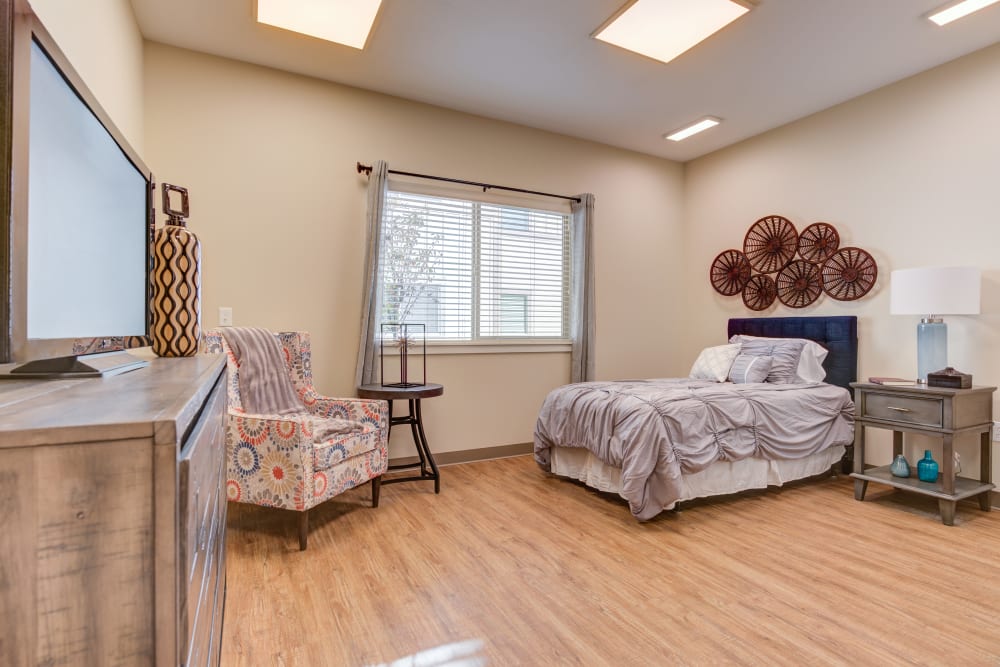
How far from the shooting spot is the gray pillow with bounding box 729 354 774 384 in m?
3.78

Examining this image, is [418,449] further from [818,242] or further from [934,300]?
[818,242]

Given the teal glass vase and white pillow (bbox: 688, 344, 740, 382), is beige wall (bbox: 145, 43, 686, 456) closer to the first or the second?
white pillow (bbox: 688, 344, 740, 382)

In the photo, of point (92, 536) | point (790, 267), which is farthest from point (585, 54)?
point (92, 536)

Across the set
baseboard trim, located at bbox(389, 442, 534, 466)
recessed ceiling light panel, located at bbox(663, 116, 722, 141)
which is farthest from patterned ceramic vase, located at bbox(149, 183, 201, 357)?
recessed ceiling light panel, located at bbox(663, 116, 722, 141)

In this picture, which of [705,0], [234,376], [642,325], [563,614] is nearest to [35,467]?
[563,614]

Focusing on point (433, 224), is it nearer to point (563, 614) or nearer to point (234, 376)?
point (234, 376)

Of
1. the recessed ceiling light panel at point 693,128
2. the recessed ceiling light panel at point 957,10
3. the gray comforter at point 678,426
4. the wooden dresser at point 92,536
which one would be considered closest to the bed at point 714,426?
the gray comforter at point 678,426

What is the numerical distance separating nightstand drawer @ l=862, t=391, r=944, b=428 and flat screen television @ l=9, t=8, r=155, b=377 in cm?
370

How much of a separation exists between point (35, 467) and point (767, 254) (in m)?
4.80

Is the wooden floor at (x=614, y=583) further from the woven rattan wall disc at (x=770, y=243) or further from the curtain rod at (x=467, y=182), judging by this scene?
the curtain rod at (x=467, y=182)

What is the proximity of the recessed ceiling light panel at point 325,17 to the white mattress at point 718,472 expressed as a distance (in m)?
2.80

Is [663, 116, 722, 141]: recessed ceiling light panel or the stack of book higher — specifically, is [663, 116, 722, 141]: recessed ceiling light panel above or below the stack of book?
above

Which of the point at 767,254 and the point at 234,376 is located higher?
the point at 767,254

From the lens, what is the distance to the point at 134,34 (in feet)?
9.24
